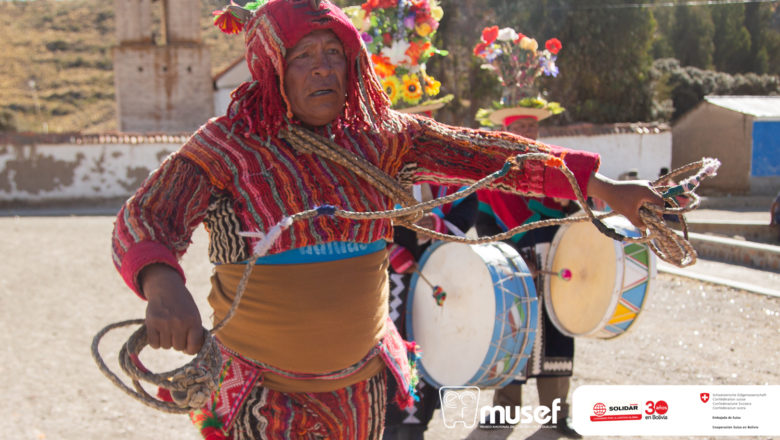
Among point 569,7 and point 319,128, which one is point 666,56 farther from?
point 319,128

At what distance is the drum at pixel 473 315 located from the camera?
3564mm

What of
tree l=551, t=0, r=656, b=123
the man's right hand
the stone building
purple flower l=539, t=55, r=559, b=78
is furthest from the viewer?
the stone building

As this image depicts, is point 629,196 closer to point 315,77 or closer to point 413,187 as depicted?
point 315,77

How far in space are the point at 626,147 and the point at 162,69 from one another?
17.3m

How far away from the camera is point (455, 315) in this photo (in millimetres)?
3746

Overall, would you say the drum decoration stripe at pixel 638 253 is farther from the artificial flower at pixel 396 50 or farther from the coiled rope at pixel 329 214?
the artificial flower at pixel 396 50

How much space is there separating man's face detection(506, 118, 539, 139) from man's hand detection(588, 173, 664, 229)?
2.97 m

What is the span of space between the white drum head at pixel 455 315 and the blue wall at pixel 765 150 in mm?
15230

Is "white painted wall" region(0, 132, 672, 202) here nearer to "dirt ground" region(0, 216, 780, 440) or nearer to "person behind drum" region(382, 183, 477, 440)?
"dirt ground" region(0, 216, 780, 440)

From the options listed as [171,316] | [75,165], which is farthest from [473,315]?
[75,165]

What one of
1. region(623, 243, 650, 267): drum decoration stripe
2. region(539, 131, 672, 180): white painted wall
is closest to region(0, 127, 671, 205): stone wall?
region(539, 131, 672, 180): white painted wall

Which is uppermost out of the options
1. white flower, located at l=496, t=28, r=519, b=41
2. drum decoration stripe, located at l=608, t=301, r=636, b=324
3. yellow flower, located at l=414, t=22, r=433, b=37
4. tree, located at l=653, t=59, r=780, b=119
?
tree, located at l=653, t=59, r=780, b=119

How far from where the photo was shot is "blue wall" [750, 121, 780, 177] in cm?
1641

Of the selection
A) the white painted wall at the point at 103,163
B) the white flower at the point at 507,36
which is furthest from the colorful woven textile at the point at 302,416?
the white painted wall at the point at 103,163
